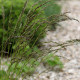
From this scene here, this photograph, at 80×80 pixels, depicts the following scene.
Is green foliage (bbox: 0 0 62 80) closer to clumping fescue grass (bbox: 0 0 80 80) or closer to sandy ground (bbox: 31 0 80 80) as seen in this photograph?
clumping fescue grass (bbox: 0 0 80 80)

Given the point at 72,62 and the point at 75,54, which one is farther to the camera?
the point at 75,54

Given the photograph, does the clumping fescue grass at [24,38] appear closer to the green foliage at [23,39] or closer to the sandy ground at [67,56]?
the green foliage at [23,39]

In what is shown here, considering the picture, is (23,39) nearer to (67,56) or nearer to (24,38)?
(24,38)

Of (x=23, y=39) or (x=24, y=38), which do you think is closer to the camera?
(x=24, y=38)

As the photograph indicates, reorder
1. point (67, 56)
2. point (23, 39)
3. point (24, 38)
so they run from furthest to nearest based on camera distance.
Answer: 1. point (67, 56)
2. point (23, 39)
3. point (24, 38)

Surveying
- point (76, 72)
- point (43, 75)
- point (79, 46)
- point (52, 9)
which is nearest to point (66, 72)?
point (76, 72)

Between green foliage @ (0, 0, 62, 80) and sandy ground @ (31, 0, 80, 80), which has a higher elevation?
green foliage @ (0, 0, 62, 80)

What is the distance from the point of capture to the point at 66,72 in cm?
288

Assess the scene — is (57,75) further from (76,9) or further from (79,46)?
(76,9)

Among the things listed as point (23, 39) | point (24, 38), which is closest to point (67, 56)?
point (23, 39)

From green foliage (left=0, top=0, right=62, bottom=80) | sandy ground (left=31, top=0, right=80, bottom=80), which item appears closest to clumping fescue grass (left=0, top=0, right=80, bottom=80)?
green foliage (left=0, top=0, right=62, bottom=80)

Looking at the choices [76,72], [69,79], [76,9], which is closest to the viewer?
[69,79]

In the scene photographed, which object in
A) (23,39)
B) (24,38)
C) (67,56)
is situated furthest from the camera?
(67,56)

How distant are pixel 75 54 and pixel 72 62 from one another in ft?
1.27
